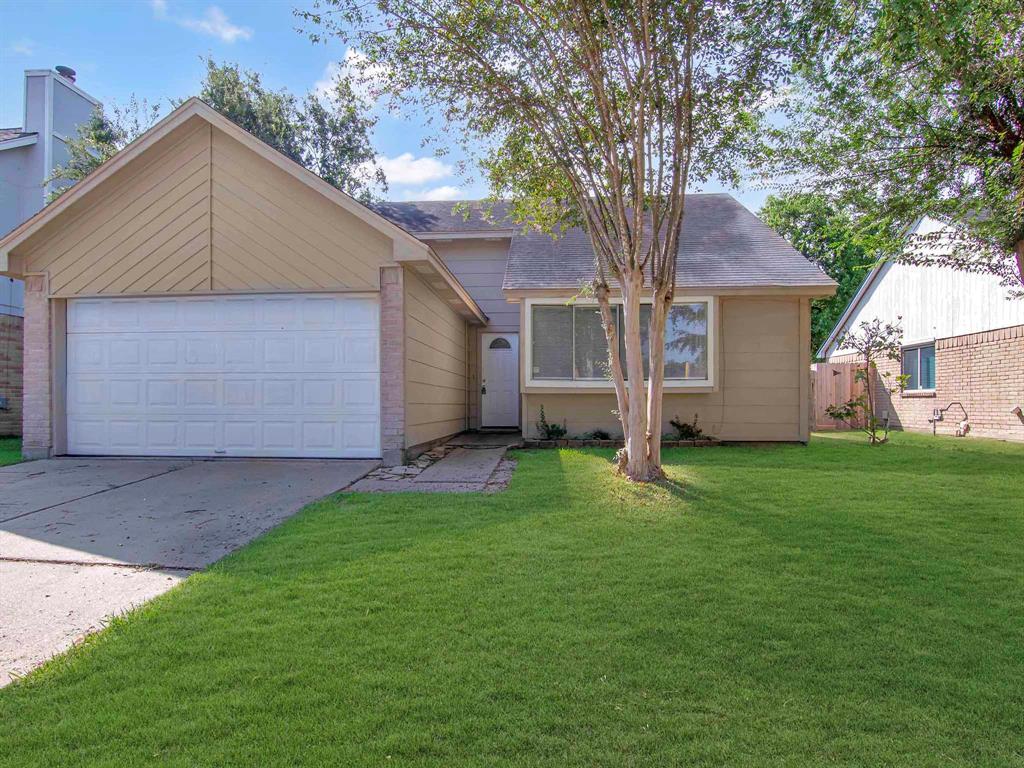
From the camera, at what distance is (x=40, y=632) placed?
302 centimetres

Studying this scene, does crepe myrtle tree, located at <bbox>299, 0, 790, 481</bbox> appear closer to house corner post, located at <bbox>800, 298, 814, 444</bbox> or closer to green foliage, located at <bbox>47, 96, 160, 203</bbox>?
house corner post, located at <bbox>800, 298, 814, 444</bbox>

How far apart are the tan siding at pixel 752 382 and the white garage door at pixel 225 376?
11.2 feet

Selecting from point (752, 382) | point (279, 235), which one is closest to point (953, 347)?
point (752, 382)

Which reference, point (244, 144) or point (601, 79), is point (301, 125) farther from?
point (601, 79)

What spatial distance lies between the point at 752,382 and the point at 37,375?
35.7 ft

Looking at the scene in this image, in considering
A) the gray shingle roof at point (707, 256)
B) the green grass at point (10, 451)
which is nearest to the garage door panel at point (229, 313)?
the green grass at point (10, 451)

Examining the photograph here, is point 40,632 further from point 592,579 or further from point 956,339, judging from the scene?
point 956,339

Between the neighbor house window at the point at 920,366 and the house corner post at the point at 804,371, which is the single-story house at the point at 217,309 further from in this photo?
the neighbor house window at the point at 920,366

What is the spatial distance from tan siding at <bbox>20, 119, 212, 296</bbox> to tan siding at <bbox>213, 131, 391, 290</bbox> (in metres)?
0.24

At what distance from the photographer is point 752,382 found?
10266 millimetres

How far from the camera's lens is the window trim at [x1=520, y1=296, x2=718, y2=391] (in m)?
9.79

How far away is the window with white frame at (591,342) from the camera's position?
9891mm

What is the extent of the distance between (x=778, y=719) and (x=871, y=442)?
10.1 metres

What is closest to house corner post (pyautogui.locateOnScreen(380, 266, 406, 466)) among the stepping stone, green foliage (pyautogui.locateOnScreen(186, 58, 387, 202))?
the stepping stone
